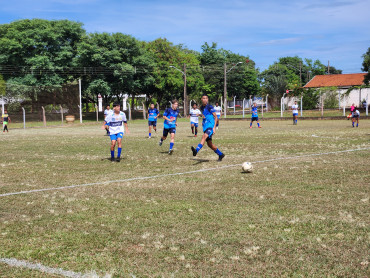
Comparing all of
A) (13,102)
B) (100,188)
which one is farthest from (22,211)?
(13,102)

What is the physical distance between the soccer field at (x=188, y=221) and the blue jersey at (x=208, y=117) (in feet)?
4.98

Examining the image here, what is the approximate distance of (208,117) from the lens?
1338 centimetres

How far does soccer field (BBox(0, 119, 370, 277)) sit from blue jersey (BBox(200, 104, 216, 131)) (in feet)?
4.98

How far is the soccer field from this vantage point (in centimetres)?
465

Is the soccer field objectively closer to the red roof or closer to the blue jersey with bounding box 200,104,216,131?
the blue jersey with bounding box 200,104,216,131

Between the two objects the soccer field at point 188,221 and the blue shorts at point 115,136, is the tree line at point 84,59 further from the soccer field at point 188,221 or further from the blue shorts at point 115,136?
the soccer field at point 188,221

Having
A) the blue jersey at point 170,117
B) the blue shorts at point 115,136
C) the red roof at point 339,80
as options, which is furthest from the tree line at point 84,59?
the blue shorts at point 115,136

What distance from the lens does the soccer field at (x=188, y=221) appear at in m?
4.65

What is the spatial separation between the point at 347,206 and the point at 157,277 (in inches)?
Result: 163

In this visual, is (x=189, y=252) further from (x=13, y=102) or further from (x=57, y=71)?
(x=57, y=71)

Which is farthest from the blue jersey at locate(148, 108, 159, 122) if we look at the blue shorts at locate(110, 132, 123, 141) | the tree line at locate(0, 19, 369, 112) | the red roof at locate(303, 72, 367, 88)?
the red roof at locate(303, 72, 367, 88)

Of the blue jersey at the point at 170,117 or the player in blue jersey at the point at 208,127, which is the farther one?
the blue jersey at the point at 170,117

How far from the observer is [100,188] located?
929 centimetres

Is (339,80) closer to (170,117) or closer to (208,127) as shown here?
(170,117)
